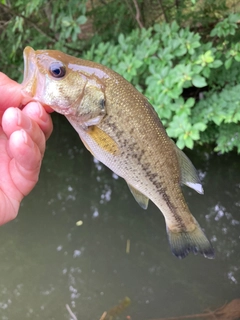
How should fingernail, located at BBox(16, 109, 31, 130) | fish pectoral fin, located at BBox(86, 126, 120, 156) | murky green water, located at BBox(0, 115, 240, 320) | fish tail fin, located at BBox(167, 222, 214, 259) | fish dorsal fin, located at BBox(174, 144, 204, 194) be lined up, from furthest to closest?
murky green water, located at BBox(0, 115, 240, 320)
fish tail fin, located at BBox(167, 222, 214, 259)
fish dorsal fin, located at BBox(174, 144, 204, 194)
fish pectoral fin, located at BBox(86, 126, 120, 156)
fingernail, located at BBox(16, 109, 31, 130)

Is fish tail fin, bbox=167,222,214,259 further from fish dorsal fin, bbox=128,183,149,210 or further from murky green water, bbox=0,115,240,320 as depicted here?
murky green water, bbox=0,115,240,320

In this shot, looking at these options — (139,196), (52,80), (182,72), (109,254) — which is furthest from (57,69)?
(109,254)

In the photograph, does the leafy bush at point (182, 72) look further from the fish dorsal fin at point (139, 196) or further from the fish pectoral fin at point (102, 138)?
the fish pectoral fin at point (102, 138)

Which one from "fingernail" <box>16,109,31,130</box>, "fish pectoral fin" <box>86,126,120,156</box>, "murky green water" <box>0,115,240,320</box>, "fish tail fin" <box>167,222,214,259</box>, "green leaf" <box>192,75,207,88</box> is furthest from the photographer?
"murky green water" <box>0,115,240,320</box>

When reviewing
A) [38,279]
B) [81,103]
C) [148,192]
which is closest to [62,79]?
[81,103]

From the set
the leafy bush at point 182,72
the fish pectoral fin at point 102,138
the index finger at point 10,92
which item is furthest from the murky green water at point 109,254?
the index finger at point 10,92

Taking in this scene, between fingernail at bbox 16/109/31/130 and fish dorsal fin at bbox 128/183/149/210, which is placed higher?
fingernail at bbox 16/109/31/130

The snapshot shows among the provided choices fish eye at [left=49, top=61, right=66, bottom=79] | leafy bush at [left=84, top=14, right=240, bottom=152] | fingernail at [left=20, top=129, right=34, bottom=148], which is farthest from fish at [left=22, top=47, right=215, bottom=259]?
leafy bush at [left=84, top=14, right=240, bottom=152]

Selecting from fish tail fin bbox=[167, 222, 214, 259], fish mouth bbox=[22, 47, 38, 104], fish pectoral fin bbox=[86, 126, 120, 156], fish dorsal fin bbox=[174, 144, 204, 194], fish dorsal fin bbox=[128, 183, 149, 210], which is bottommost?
fish tail fin bbox=[167, 222, 214, 259]

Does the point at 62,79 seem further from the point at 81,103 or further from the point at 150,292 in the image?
the point at 150,292
